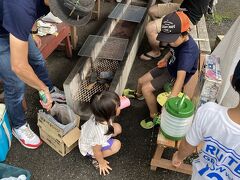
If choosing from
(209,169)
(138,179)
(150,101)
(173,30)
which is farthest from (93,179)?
(173,30)

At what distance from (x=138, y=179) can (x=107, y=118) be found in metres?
0.91

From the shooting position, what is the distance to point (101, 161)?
3.20 meters

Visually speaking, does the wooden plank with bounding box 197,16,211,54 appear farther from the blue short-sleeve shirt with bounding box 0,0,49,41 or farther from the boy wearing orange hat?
the blue short-sleeve shirt with bounding box 0,0,49,41

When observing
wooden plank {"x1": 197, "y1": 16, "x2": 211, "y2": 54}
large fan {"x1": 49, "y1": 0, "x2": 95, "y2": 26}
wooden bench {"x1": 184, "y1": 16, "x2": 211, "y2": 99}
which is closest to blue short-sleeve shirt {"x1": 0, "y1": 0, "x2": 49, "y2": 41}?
large fan {"x1": 49, "y1": 0, "x2": 95, "y2": 26}

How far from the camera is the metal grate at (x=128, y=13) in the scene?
17.3 ft

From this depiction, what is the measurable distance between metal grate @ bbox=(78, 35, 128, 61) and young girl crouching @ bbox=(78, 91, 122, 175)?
51.5 inches

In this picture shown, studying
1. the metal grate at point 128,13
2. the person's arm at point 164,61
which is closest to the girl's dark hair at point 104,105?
the person's arm at point 164,61

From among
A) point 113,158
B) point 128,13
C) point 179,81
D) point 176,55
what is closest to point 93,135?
point 113,158

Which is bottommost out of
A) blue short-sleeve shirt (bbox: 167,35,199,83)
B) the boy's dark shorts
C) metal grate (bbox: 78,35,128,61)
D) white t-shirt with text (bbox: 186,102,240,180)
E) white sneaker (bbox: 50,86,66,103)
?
white sneaker (bbox: 50,86,66,103)

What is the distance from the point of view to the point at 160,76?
3777 millimetres

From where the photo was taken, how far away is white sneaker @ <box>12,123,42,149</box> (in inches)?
135

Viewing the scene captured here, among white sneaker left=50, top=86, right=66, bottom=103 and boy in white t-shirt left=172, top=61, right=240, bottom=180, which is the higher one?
boy in white t-shirt left=172, top=61, right=240, bottom=180

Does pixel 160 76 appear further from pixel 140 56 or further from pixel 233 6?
pixel 233 6

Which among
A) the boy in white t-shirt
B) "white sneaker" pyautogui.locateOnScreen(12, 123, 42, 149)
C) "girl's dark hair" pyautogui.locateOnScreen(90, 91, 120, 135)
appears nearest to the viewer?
the boy in white t-shirt
